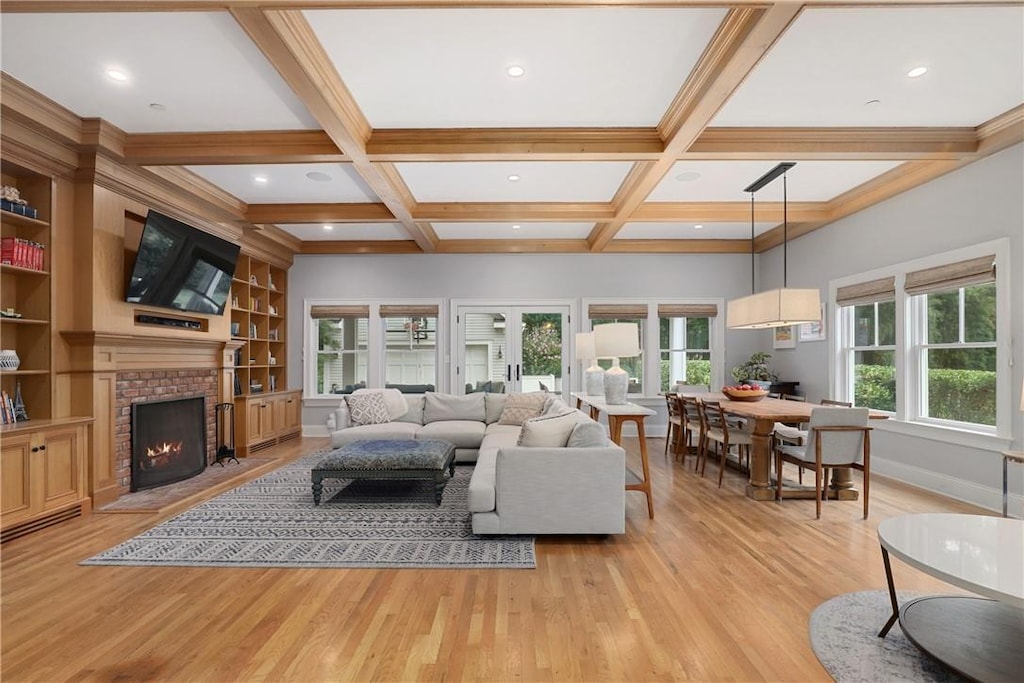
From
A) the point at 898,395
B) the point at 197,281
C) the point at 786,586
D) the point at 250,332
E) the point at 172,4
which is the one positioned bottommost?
the point at 786,586

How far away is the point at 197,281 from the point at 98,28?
9.08 ft

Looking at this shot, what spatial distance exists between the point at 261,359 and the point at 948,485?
25.8 feet

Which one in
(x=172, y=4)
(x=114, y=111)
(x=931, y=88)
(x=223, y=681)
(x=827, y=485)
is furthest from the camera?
(x=827, y=485)

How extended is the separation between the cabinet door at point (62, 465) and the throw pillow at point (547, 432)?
332cm

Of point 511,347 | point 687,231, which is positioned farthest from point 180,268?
point 687,231

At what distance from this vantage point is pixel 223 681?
6.27 ft

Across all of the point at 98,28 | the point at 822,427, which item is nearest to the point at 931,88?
the point at 822,427

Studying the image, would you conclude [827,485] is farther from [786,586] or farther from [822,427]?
[786,586]

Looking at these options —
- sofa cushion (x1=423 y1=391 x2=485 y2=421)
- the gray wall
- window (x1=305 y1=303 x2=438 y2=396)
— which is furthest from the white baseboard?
window (x1=305 y1=303 x2=438 y2=396)

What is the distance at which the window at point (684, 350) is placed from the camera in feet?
25.4

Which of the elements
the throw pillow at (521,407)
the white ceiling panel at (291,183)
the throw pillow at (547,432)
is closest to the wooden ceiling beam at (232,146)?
the white ceiling panel at (291,183)

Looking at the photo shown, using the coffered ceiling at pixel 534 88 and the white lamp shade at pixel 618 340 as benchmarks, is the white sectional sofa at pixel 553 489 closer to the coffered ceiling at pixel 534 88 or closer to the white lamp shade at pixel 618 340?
the white lamp shade at pixel 618 340

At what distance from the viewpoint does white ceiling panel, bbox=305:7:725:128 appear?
256 cm

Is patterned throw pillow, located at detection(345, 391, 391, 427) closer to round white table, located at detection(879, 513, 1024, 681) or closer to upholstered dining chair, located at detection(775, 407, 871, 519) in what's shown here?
upholstered dining chair, located at detection(775, 407, 871, 519)
